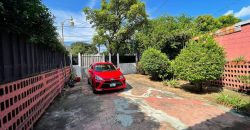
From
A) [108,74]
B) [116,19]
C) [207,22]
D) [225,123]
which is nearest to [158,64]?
[108,74]

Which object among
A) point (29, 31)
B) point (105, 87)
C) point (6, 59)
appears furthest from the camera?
point (105, 87)

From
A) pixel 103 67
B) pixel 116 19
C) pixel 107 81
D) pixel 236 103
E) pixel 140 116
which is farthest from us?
pixel 116 19

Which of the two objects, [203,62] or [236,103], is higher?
[203,62]

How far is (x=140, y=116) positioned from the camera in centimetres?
502

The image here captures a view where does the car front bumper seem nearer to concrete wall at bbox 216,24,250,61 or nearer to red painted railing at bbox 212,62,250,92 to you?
red painted railing at bbox 212,62,250,92

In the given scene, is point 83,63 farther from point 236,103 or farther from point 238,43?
point 236,103

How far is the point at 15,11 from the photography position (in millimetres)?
2730

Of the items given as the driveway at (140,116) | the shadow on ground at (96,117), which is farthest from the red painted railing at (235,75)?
the shadow on ground at (96,117)

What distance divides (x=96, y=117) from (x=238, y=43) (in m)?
7.62

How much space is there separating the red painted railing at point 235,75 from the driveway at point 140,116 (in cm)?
235

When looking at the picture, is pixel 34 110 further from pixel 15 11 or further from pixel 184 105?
pixel 184 105

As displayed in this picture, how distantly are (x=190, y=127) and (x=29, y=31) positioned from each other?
12.8 ft

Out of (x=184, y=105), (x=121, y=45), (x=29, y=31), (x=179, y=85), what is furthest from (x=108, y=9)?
(x=29, y=31)

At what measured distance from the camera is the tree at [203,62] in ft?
24.4
